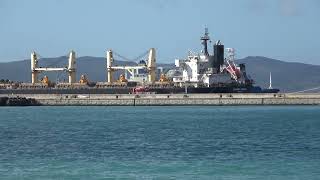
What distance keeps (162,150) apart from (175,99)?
51758 millimetres

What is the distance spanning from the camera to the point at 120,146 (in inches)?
1503

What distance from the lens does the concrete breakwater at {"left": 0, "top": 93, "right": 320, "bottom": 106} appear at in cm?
8394

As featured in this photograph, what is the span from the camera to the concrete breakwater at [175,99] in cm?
8394

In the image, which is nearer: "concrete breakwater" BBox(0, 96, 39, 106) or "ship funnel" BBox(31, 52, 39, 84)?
"concrete breakwater" BBox(0, 96, 39, 106)

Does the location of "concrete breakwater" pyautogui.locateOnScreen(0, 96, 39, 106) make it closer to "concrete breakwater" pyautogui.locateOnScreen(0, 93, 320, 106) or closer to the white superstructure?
"concrete breakwater" pyautogui.locateOnScreen(0, 93, 320, 106)

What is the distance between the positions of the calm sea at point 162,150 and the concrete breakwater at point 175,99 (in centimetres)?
2727

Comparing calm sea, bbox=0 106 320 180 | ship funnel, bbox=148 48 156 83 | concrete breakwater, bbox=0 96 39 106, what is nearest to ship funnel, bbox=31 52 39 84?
ship funnel, bbox=148 48 156 83

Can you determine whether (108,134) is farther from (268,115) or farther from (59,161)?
(268,115)

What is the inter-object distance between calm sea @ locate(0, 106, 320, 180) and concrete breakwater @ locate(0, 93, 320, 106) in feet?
89.5

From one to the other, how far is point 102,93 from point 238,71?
49.3 feet

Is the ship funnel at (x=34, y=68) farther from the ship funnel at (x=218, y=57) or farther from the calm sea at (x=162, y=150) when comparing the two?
the calm sea at (x=162, y=150)

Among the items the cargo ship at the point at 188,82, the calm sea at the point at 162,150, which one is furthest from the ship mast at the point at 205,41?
the calm sea at the point at 162,150

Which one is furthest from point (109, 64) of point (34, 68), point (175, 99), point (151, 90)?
point (175, 99)

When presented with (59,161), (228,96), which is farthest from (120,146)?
(228,96)
